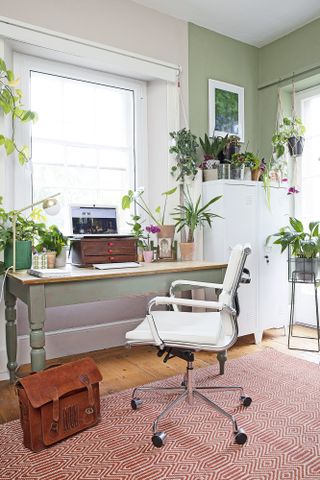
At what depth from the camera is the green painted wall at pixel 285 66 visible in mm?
3445

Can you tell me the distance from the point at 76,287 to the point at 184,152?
5.42ft

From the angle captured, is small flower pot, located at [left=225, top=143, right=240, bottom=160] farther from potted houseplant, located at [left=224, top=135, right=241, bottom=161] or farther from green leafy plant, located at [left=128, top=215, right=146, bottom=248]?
green leafy plant, located at [left=128, top=215, right=146, bottom=248]

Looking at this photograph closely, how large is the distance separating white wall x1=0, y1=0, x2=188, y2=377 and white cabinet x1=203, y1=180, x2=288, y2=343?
57cm

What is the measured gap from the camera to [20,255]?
2.46 metres

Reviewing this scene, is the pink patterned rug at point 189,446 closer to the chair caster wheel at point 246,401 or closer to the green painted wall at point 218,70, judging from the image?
the chair caster wheel at point 246,401

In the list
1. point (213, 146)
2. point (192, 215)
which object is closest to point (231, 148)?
point (213, 146)

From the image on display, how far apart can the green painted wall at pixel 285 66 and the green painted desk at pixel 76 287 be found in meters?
1.94

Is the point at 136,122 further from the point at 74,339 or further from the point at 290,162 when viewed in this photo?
the point at 74,339

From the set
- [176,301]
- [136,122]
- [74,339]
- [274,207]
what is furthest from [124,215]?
[176,301]

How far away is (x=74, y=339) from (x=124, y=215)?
44.8 inches

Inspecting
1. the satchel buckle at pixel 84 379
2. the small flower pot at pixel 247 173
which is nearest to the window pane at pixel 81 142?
the small flower pot at pixel 247 173

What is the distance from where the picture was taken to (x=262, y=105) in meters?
3.94

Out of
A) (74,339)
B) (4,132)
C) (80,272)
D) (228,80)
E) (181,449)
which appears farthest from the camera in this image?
(228,80)

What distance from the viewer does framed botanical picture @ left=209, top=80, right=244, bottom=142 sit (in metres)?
3.58
